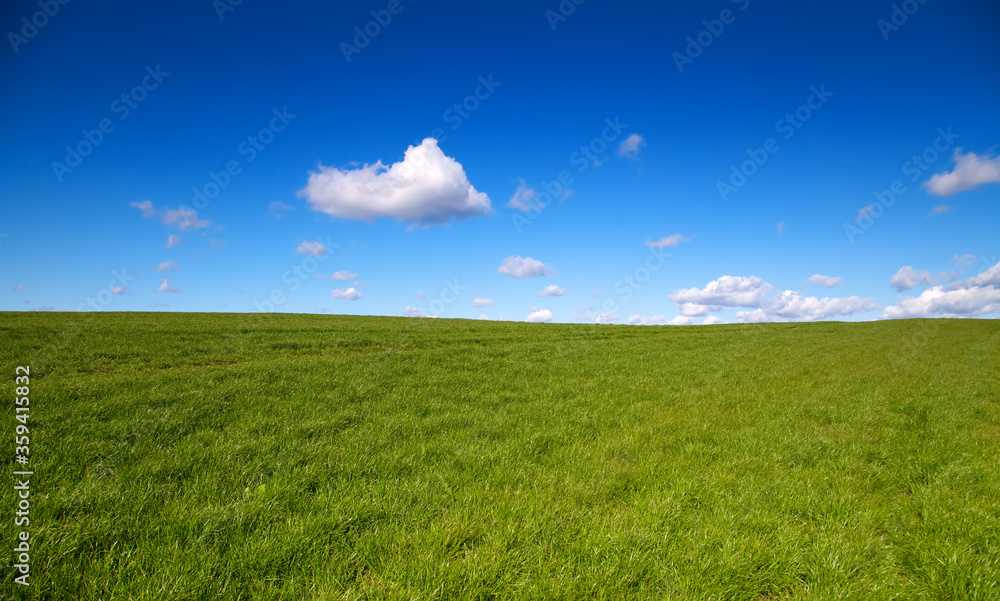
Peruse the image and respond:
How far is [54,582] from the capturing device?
320 centimetres

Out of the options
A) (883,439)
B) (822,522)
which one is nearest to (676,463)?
(822,522)

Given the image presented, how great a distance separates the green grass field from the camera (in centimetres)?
349

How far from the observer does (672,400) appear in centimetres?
1002

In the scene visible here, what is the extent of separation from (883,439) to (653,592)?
7176 mm

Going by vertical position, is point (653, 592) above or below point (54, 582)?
below

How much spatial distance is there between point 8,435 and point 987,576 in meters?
12.3

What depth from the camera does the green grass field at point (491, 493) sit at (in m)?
3.49

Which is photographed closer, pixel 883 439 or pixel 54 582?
pixel 54 582

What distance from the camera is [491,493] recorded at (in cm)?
492

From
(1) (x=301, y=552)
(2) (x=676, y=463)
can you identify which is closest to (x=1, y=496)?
(1) (x=301, y=552)

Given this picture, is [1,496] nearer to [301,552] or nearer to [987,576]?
[301,552]

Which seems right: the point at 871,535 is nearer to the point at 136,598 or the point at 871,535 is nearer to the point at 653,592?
the point at 653,592

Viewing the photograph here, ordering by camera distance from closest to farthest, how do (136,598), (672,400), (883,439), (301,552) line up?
(136,598)
(301,552)
(883,439)
(672,400)

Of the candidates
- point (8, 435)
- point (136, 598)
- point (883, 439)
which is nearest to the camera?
point (136, 598)
